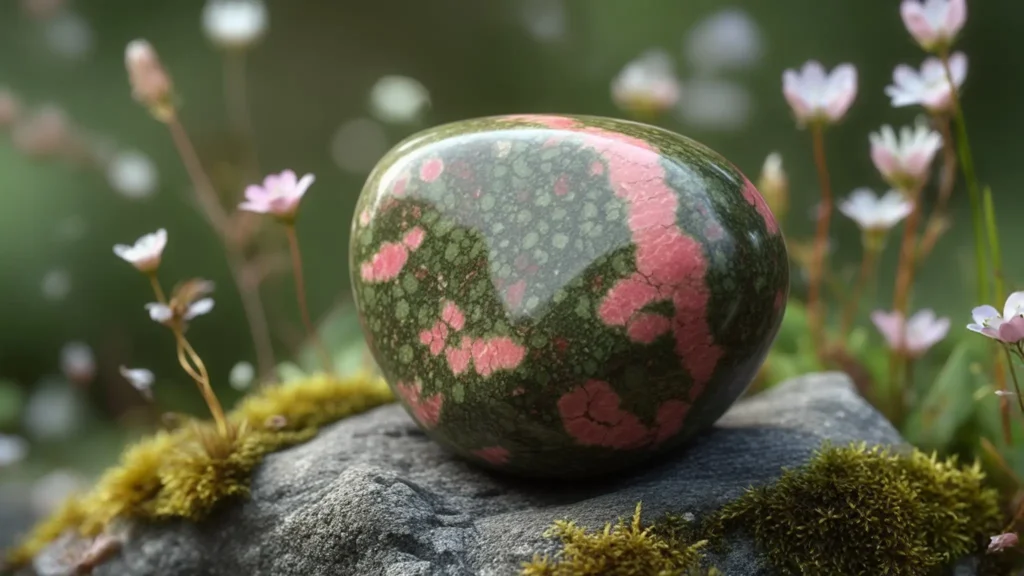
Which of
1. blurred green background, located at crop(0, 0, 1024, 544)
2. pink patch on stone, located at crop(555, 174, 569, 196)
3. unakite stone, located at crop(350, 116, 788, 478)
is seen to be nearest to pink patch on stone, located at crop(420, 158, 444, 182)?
unakite stone, located at crop(350, 116, 788, 478)

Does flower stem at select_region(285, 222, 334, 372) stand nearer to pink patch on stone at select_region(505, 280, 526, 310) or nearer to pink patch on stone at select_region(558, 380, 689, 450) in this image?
pink patch on stone at select_region(505, 280, 526, 310)

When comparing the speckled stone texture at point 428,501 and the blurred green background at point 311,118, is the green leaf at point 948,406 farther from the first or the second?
the blurred green background at point 311,118

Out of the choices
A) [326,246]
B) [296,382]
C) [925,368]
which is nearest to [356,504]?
[296,382]

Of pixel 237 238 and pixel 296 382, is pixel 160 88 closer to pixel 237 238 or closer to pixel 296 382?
pixel 237 238

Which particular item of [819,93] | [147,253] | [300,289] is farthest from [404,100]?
[819,93]

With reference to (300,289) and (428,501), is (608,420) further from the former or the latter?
(300,289)

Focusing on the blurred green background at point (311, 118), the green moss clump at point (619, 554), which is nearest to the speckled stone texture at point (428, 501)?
the green moss clump at point (619, 554)
